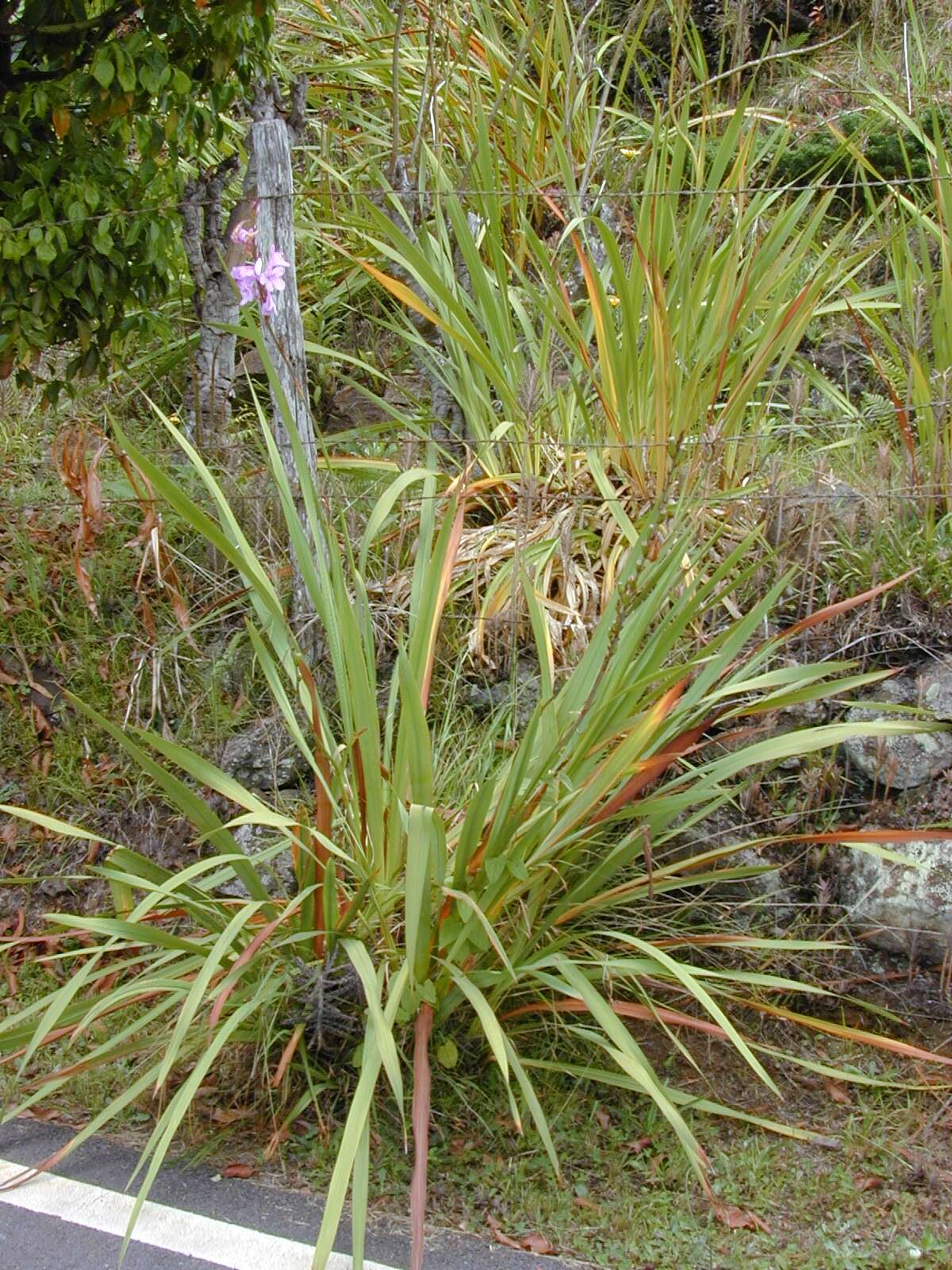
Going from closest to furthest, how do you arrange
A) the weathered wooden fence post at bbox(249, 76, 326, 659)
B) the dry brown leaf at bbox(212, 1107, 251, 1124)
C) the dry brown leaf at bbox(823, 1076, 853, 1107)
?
the dry brown leaf at bbox(212, 1107, 251, 1124), the dry brown leaf at bbox(823, 1076, 853, 1107), the weathered wooden fence post at bbox(249, 76, 326, 659)

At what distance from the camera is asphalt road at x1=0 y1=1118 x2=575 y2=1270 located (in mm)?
Result: 2648

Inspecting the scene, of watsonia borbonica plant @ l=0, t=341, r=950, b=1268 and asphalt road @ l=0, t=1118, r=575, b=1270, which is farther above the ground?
watsonia borbonica plant @ l=0, t=341, r=950, b=1268

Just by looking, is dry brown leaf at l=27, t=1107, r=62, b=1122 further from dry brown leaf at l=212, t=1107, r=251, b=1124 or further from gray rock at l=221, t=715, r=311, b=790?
gray rock at l=221, t=715, r=311, b=790

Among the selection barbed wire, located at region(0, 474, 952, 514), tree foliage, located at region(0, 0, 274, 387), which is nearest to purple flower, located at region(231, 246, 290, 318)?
tree foliage, located at region(0, 0, 274, 387)

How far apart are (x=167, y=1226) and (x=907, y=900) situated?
6.61 ft

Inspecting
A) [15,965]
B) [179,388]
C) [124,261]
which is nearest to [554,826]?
[15,965]

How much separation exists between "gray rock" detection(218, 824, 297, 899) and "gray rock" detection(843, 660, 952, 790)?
64.8 inches

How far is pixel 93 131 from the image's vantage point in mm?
4066

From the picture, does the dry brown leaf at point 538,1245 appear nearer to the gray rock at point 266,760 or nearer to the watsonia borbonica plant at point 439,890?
the watsonia borbonica plant at point 439,890

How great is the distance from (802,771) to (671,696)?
2.66 ft

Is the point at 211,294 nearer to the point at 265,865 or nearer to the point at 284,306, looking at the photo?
the point at 284,306

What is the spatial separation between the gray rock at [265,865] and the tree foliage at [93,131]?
1.57 metres

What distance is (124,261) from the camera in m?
3.96

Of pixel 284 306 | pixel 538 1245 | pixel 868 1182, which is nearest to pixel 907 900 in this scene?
pixel 868 1182
